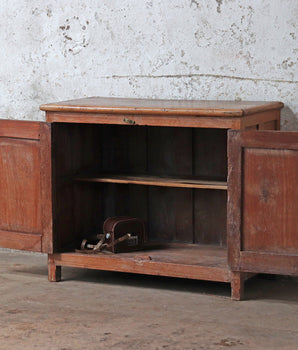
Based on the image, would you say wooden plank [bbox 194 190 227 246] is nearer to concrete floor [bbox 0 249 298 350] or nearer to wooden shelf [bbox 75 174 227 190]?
wooden shelf [bbox 75 174 227 190]

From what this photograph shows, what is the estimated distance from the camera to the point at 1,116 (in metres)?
4.77

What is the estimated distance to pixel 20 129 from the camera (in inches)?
153

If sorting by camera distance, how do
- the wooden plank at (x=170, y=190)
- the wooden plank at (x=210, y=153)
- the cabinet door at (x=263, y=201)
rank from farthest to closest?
the wooden plank at (x=170, y=190) < the wooden plank at (x=210, y=153) < the cabinet door at (x=263, y=201)

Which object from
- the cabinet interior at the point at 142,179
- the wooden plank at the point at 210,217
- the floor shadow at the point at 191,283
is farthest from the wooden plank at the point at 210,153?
the floor shadow at the point at 191,283

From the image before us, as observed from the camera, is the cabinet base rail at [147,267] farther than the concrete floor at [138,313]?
Yes

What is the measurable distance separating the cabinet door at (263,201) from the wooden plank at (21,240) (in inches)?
41.3

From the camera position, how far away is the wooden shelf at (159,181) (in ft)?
12.3

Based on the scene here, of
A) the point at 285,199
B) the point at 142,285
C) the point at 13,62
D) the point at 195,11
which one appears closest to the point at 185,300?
the point at 142,285

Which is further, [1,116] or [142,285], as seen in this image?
[1,116]

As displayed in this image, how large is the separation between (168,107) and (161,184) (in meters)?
0.43

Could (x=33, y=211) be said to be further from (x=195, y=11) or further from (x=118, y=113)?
(x=195, y=11)

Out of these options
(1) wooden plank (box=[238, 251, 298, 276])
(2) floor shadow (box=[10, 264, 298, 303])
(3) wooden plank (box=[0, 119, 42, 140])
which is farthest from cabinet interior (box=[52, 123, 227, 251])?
(1) wooden plank (box=[238, 251, 298, 276])

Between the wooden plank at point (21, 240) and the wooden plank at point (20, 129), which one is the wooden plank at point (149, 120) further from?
the wooden plank at point (21, 240)

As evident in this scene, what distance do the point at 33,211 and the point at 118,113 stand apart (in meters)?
Result: 0.71
